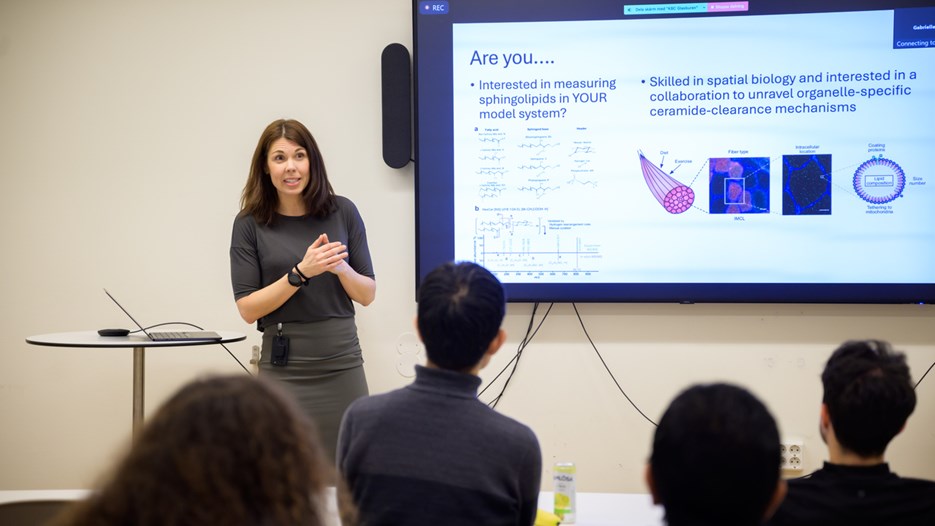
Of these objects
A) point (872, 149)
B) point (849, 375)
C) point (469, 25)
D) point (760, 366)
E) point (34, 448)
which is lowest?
point (34, 448)

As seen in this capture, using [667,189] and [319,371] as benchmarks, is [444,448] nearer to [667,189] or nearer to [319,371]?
[319,371]

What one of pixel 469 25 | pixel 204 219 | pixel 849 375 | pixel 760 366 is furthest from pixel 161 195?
pixel 849 375

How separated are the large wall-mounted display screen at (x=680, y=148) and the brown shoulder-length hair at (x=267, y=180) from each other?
0.64m

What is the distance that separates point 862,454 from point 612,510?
2.05 feet

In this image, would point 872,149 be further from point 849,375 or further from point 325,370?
point 325,370

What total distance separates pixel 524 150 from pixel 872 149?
4.75 feet

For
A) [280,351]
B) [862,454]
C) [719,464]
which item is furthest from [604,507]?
[280,351]

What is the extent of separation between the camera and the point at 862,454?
147 cm

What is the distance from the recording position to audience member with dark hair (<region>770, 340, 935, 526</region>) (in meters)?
1.34

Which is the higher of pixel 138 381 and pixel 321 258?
pixel 321 258

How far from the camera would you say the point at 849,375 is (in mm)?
1534

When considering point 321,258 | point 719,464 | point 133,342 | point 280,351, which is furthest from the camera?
point 280,351

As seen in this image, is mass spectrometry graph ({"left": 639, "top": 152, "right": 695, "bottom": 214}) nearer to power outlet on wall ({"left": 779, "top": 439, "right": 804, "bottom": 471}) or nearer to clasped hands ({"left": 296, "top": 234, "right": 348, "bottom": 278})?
power outlet on wall ({"left": 779, "top": 439, "right": 804, "bottom": 471})

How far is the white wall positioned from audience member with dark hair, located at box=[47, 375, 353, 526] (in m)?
2.73
